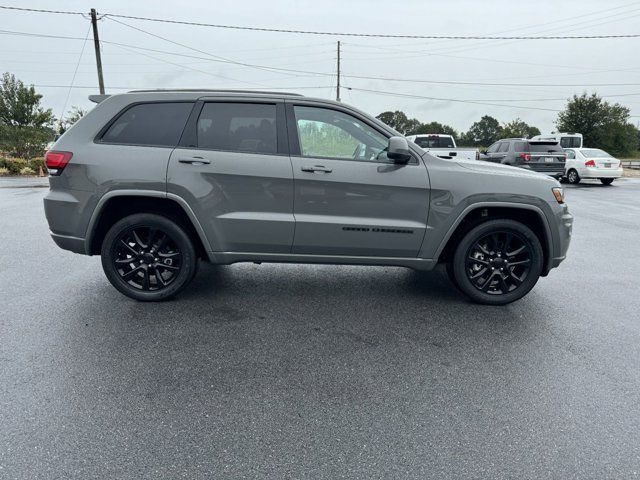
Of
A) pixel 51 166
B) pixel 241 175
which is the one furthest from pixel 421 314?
pixel 51 166

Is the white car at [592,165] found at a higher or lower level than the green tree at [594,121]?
lower

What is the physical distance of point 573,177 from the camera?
19.5 metres

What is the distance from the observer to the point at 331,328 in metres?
3.98

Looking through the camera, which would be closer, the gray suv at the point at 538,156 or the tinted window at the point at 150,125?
the tinted window at the point at 150,125

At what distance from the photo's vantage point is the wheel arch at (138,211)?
425cm

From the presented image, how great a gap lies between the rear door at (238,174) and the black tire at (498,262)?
1.69m

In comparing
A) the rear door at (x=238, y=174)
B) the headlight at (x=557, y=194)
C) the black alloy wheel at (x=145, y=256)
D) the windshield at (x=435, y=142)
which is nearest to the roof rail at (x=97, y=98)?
the rear door at (x=238, y=174)

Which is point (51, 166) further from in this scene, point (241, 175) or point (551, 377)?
point (551, 377)

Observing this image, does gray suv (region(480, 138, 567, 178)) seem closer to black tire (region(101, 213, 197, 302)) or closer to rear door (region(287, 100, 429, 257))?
rear door (region(287, 100, 429, 257))

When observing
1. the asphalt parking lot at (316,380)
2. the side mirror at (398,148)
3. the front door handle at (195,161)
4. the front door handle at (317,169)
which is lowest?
Result: the asphalt parking lot at (316,380)

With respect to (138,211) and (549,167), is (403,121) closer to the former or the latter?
(549,167)

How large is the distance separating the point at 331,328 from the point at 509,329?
1.51m

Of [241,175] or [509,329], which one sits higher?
[241,175]

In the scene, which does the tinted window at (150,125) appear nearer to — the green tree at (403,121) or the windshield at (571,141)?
the windshield at (571,141)
